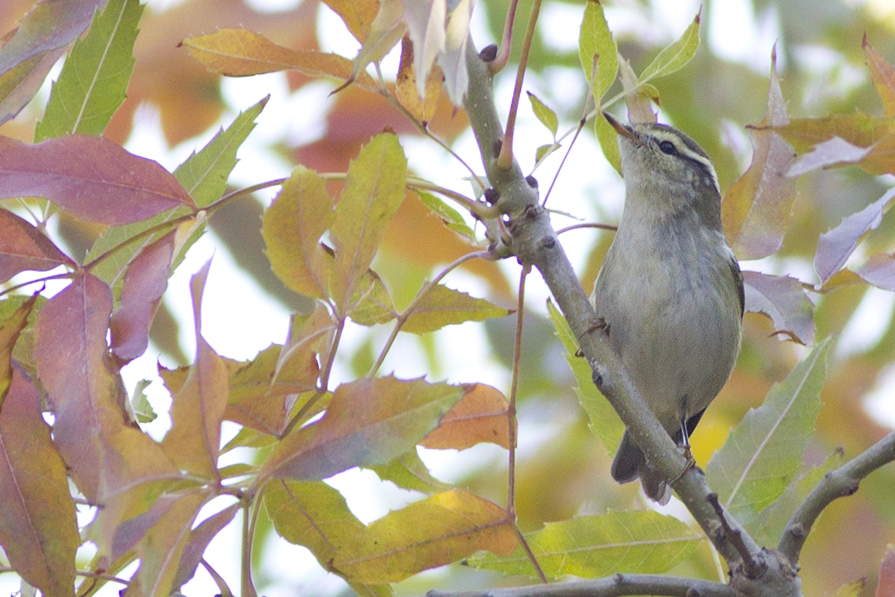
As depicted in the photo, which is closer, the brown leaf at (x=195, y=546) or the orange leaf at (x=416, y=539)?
the brown leaf at (x=195, y=546)

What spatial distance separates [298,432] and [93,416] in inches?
15.0

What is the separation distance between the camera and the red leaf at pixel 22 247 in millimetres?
1859

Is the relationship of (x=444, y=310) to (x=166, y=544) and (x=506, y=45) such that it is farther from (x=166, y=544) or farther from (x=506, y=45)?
(x=166, y=544)

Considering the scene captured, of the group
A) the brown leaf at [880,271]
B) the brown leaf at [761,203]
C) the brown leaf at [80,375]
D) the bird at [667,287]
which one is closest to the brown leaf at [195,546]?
the brown leaf at [80,375]

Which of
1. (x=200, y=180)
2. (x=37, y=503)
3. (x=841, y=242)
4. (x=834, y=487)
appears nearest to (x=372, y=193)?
(x=200, y=180)

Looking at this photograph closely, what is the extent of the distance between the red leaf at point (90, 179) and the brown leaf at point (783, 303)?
4.65 ft

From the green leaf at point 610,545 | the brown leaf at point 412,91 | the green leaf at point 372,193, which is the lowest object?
the green leaf at point 610,545

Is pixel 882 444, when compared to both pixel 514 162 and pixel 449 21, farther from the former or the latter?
pixel 449 21

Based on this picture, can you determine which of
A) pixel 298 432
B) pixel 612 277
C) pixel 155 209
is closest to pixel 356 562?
pixel 298 432

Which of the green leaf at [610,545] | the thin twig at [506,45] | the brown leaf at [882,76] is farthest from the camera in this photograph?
the green leaf at [610,545]

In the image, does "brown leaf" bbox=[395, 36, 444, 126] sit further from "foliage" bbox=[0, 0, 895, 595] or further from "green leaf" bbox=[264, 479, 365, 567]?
"green leaf" bbox=[264, 479, 365, 567]

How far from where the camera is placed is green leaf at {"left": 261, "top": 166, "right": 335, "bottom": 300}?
1593 millimetres

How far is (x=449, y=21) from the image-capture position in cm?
147

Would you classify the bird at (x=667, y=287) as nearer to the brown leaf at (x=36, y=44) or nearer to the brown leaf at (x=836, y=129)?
the brown leaf at (x=836, y=129)
